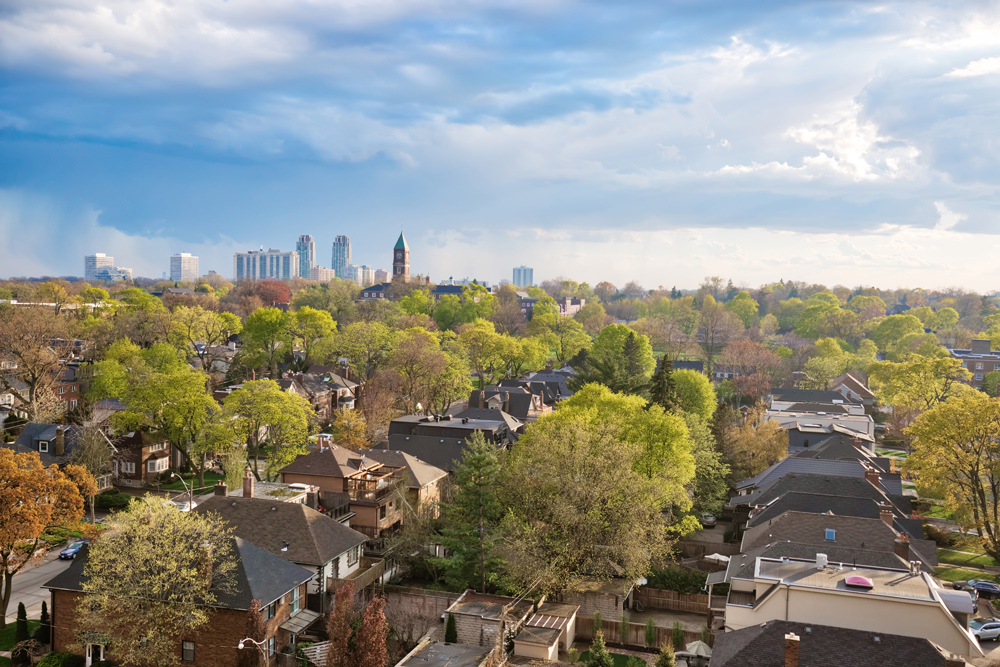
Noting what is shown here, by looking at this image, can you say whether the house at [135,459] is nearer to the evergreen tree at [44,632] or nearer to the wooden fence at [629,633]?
the evergreen tree at [44,632]

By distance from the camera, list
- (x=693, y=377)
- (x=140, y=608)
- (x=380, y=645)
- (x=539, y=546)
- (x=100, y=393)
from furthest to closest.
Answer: (x=693, y=377) → (x=100, y=393) → (x=539, y=546) → (x=140, y=608) → (x=380, y=645)

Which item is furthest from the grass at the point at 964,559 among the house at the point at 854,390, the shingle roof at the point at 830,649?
the house at the point at 854,390

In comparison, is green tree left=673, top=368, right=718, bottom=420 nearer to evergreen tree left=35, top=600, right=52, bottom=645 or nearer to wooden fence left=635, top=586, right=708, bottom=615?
wooden fence left=635, top=586, right=708, bottom=615

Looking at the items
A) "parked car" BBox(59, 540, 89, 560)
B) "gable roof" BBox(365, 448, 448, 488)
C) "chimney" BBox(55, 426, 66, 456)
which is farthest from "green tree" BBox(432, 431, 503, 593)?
"chimney" BBox(55, 426, 66, 456)

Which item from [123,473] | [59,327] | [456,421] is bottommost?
[123,473]

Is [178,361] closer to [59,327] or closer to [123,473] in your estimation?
[59,327]

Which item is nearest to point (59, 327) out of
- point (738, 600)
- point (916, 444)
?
point (738, 600)
